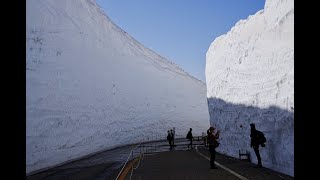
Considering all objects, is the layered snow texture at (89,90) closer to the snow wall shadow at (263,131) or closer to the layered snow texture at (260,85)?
the snow wall shadow at (263,131)

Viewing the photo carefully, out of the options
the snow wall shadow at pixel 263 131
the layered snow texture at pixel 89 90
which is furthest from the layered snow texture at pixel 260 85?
the layered snow texture at pixel 89 90

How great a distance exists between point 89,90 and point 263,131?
32889 mm

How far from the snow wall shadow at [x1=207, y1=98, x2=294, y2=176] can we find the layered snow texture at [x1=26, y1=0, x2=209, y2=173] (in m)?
11.4

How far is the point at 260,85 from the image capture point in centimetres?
1794

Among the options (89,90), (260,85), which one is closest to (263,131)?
(260,85)

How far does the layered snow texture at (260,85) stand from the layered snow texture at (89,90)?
11.8m

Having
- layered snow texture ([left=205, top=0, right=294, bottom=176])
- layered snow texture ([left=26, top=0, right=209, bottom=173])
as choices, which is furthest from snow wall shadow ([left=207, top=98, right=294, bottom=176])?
layered snow texture ([left=26, top=0, right=209, bottom=173])

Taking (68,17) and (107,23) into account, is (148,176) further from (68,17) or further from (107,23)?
(107,23)

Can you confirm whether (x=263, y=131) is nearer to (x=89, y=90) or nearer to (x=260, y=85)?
(x=260, y=85)

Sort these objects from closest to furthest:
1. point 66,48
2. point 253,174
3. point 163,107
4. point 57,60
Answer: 1. point 253,174
2. point 57,60
3. point 66,48
4. point 163,107

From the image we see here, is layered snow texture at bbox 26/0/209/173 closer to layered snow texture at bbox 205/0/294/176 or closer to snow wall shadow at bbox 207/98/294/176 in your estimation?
snow wall shadow at bbox 207/98/294/176

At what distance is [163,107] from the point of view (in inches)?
2763
